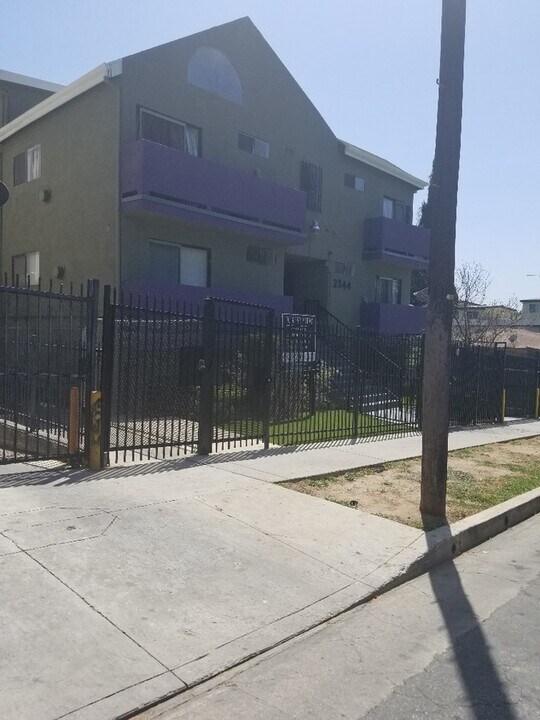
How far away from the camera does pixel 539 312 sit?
73.9 meters

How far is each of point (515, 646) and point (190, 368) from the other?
20.5ft

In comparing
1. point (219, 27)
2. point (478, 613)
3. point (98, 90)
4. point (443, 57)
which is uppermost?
point (219, 27)

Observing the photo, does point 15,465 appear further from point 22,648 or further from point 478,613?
point 478,613

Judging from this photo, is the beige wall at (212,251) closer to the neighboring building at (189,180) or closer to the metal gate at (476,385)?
the neighboring building at (189,180)

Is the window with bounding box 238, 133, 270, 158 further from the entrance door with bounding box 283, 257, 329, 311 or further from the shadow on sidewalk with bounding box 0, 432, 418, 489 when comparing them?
the shadow on sidewalk with bounding box 0, 432, 418, 489

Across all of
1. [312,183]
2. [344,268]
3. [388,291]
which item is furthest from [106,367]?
[388,291]

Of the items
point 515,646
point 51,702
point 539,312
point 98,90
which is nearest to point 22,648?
point 51,702

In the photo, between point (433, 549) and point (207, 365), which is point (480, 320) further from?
point (433, 549)

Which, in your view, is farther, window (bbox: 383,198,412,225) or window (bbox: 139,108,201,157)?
window (bbox: 383,198,412,225)

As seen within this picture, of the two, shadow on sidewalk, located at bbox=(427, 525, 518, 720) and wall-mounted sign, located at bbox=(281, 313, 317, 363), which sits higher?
wall-mounted sign, located at bbox=(281, 313, 317, 363)

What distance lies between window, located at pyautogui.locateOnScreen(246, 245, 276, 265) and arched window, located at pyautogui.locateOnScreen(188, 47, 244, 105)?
4.20 m

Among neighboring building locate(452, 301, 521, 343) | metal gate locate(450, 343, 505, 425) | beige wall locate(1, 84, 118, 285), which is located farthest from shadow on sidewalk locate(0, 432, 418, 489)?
neighboring building locate(452, 301, 521, 343)

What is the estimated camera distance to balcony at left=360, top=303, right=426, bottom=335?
2323 centimetres

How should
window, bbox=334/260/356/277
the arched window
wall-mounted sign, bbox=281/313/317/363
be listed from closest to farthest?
wall-mounted sign, bbox=281/313/317/363
the arched window
window, bbox=334/260/356/277
